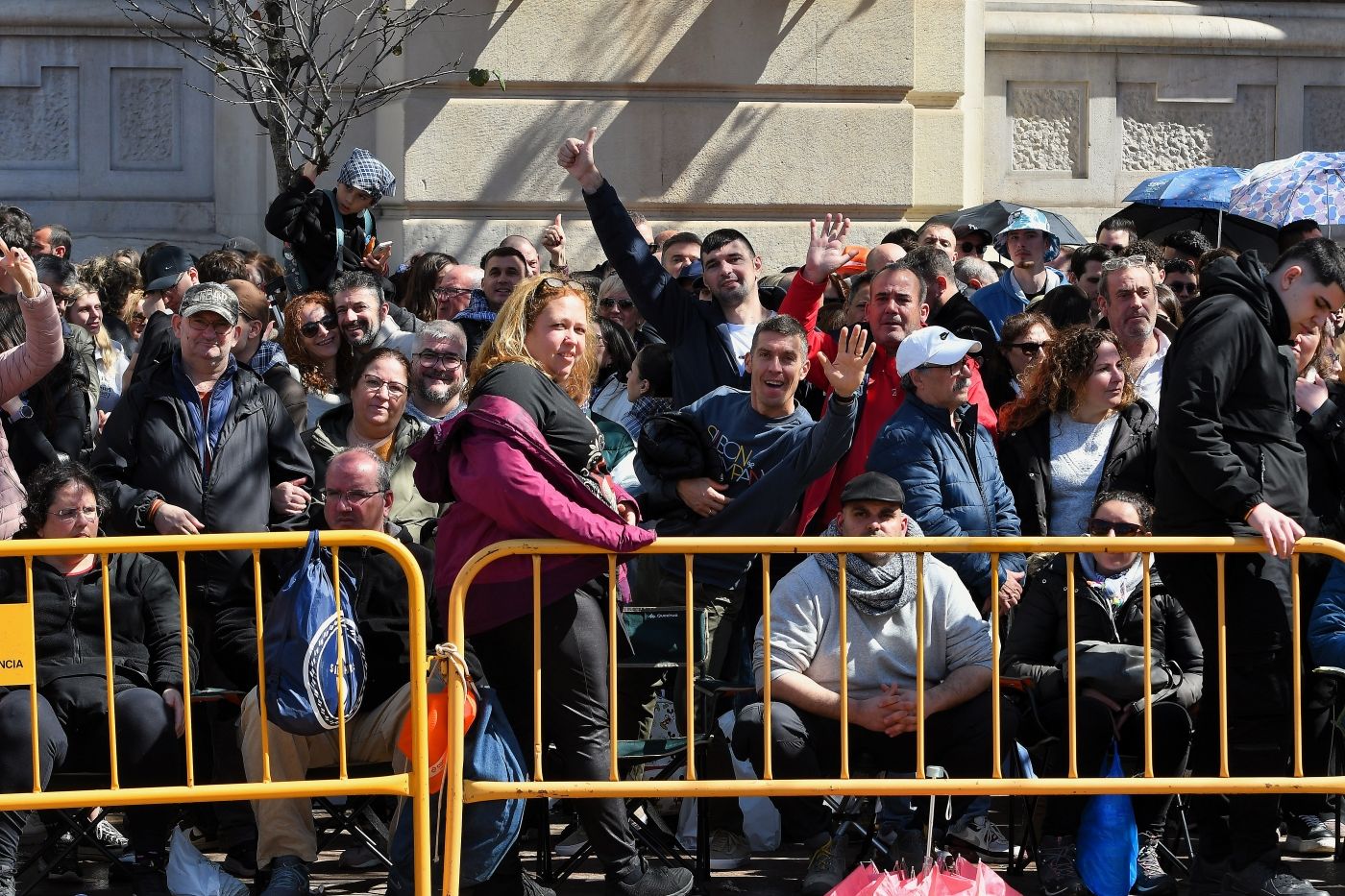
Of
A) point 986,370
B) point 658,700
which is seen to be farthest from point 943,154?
point 658,700

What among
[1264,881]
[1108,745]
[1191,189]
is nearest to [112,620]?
[1108,745]

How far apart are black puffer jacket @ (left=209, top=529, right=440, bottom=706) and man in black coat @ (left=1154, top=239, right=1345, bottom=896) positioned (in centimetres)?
252

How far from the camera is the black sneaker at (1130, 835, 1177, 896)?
20.9ft

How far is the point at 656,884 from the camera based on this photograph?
244 inches

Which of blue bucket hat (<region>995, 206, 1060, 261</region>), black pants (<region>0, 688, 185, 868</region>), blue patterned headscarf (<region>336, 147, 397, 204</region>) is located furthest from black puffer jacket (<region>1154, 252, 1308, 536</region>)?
blue patterned headscarf (<region>336, 147, 397, 204</region>)

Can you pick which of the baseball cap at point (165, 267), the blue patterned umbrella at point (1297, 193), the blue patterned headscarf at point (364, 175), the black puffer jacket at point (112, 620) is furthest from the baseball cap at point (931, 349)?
the baseball cap at point (165, 267)

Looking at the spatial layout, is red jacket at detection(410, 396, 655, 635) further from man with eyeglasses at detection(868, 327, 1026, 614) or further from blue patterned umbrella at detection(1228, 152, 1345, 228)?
blue patterned umbrella at detection(1228, 152, 1345, 228)

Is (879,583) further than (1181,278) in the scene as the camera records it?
No

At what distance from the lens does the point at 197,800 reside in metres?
5.84

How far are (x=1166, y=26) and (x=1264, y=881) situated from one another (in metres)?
9.68

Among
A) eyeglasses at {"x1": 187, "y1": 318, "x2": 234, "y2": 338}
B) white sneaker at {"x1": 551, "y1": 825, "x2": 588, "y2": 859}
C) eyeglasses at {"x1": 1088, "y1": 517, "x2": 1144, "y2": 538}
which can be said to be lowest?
white sneaker at {"x1": 551, "y1": 825, "x2": 588, "y2": 859}

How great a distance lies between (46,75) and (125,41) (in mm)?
649

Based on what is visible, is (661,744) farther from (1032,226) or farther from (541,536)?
(1032,226)

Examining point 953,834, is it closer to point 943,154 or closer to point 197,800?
point 197,800
